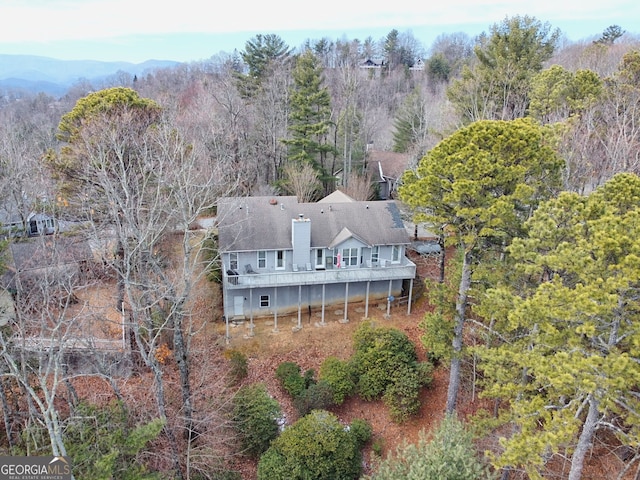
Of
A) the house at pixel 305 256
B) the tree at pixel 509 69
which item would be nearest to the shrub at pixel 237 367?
the house at pixel 305 256

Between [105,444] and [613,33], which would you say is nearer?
[105,444]

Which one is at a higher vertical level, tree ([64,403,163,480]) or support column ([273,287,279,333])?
tree ([64,403,163,480])

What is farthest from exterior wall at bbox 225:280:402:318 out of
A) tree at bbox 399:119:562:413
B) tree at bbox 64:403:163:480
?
tree at bbox 64:403:163:480

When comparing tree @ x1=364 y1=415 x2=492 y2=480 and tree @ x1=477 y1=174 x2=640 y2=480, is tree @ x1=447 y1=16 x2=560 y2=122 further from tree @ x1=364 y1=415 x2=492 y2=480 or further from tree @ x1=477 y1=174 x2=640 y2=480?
tree @ x1=364 y1=415 x2=492 y2=480

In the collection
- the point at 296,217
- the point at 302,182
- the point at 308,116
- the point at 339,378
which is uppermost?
the point at 308,116

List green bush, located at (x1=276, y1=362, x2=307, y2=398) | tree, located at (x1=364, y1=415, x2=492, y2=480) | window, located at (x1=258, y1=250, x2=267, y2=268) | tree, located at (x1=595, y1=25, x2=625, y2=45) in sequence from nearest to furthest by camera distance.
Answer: tree, located at (x1=364, y1=415, x2=492, y2=480), green bush, located at (x1=276, y1=362, x2=307, y2=398), window, located at (x1=258, y1=250, x2=267, y2=268), tree, located at (x1=595, y1=25, x2=625, y2=45)

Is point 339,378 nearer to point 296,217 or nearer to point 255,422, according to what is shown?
point 255,422

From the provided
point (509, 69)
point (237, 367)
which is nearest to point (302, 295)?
point (237, 367)
